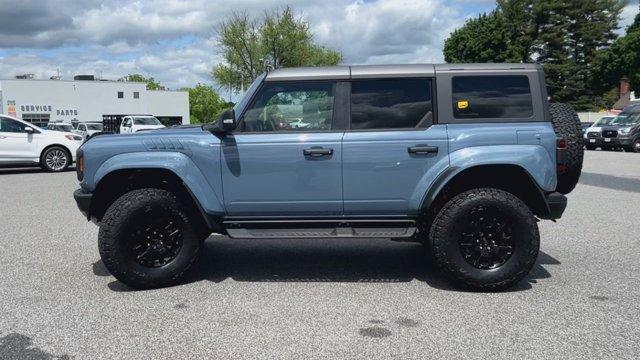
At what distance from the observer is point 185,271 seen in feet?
16.3

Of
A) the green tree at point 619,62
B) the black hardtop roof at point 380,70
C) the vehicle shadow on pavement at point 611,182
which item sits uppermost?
the green tree at point 619,62

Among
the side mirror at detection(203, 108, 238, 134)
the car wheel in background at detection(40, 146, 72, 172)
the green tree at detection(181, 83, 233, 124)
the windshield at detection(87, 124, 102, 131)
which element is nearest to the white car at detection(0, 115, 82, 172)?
the car wheel in background at detection(40, 146, 72, 172)

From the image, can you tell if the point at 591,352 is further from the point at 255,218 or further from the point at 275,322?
the point at 255,218

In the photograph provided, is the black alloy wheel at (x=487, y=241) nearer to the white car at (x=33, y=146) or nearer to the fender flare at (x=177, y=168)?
the fender flare at (x=177, y=168)

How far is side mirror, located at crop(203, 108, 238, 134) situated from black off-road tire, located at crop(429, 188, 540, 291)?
1.94 m

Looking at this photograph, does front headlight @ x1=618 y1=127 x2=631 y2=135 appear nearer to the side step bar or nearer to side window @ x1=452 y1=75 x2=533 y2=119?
side window @ x1=452 y1=75 x2=533 y2=119

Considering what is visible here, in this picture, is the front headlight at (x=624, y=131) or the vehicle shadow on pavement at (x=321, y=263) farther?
the front headlight at (x=624, y=131)

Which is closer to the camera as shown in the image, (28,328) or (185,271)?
(28,328)

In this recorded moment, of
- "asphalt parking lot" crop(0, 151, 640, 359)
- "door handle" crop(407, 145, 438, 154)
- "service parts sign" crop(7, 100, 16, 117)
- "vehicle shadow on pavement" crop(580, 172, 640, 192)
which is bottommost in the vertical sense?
"asphalt parking lot" crop(0, 151, 640, 359)

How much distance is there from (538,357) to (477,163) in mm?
1712

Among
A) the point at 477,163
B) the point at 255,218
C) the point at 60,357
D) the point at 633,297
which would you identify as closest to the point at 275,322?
the point at 255,218

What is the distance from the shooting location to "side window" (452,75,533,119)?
4844 millimetres

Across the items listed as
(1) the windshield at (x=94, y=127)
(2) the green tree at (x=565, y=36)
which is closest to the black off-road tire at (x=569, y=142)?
(1) the windshield at (x=94, y=127)

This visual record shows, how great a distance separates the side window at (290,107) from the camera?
16.3 ft
